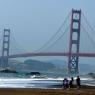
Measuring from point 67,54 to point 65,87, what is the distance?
3668 centimetres

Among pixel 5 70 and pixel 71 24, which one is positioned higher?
pixel 71 24

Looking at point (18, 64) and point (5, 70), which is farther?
point (18, 64)

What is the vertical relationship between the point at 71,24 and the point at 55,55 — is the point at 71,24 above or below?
above

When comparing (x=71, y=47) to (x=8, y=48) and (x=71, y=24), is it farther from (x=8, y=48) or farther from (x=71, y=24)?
(x=8, y=48)

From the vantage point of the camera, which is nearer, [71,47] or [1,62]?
[71,47]

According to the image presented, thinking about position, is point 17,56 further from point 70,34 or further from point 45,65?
point 45,65

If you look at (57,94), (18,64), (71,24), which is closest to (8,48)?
(71,24)

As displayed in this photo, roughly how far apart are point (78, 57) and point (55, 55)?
16.9 ft

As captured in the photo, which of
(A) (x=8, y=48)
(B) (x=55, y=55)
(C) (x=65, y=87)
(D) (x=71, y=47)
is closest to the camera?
(C) (x=65, y=87)

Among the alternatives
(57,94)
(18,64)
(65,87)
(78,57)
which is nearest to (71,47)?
(78,57)

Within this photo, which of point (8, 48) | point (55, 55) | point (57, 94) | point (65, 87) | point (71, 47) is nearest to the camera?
point (57, 94)

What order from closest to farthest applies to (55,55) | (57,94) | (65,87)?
(57,94)
(65,87)
(55,55)

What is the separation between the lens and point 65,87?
1110 inches

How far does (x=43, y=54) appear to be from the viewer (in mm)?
67125
